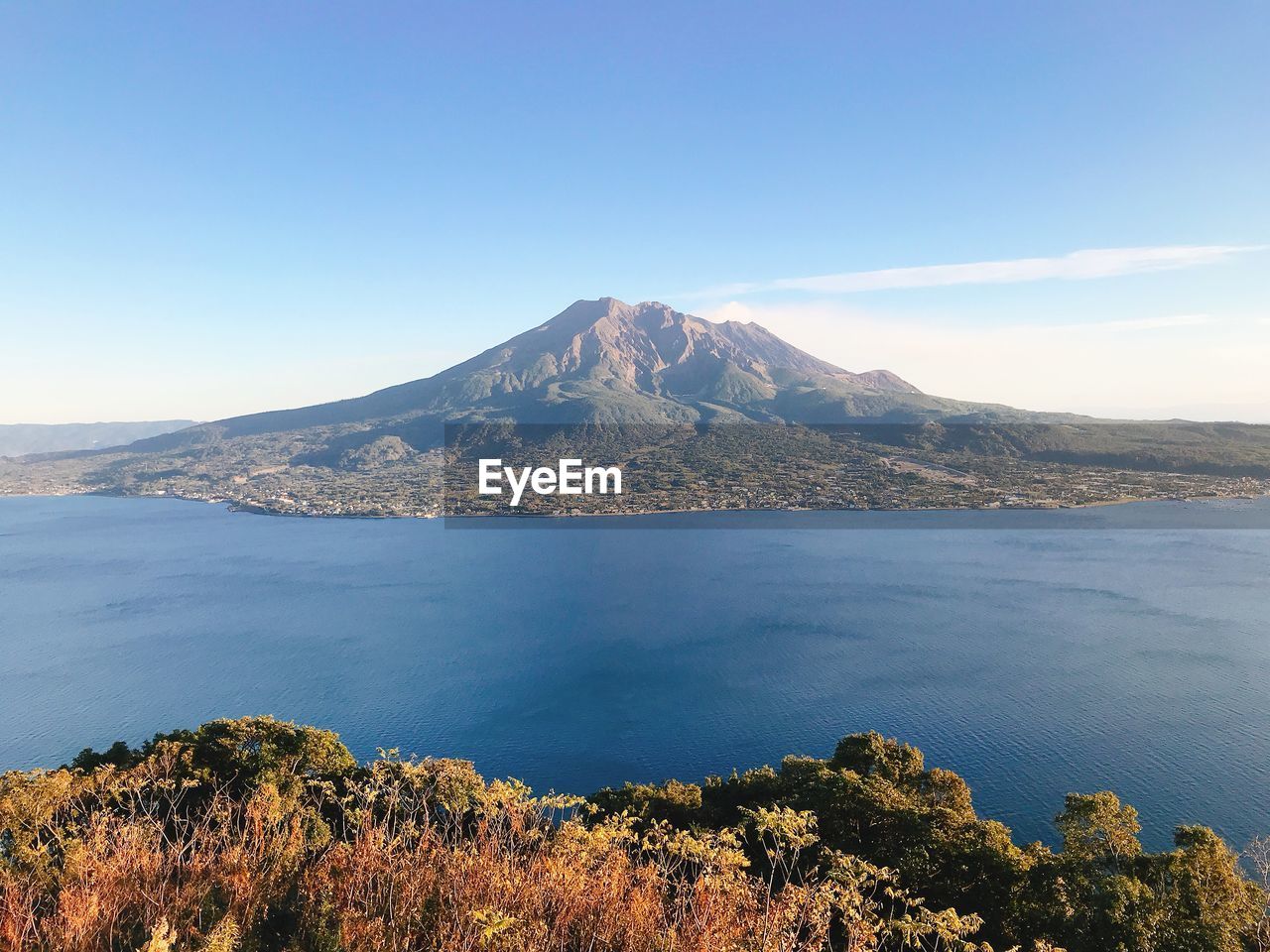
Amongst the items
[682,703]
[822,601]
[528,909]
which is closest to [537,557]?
[822,601]

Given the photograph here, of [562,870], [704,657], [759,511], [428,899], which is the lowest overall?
[704,657]

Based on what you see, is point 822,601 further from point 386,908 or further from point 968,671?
point 386,908

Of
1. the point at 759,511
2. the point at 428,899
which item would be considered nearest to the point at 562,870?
the point at 428,899

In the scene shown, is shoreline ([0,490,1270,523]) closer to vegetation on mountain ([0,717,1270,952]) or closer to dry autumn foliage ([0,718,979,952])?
vegetation on mountain ([0,717,1270,952])

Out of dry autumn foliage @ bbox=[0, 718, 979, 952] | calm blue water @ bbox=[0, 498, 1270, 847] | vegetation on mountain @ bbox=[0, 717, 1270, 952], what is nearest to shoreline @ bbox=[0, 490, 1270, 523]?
calm blue water @ bbox=[0, 498, 1270, 847]

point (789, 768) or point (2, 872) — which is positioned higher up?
point (2, 872)

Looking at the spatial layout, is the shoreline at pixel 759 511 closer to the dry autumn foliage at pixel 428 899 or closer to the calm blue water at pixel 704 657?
the calm blue water at pixel 704 657

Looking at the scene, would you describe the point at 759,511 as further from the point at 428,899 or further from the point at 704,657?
the point at 428,899
